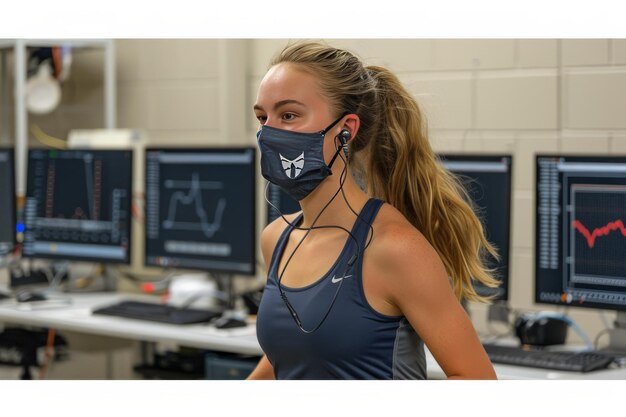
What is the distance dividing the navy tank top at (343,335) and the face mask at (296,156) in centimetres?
11

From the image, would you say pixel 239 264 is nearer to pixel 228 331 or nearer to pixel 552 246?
pixel 228 331

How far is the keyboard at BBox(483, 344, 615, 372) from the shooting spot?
2307 millimetres

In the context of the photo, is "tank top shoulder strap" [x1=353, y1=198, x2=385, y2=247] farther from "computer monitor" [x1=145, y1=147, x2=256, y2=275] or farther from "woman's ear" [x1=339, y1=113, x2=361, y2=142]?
"computer monitor" [x1=145, y1=147, x2=256, y2=275]

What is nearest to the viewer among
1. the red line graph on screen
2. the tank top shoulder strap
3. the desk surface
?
the tank top shoulder strap

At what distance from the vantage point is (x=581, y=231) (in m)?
2.49

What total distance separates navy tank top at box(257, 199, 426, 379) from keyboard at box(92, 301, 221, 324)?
4.35 feet

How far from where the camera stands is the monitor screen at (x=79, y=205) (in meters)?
3.39

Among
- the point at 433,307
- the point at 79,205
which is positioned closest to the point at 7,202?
the point at 79,205

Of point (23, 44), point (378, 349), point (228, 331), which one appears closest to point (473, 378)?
point (378, 349)

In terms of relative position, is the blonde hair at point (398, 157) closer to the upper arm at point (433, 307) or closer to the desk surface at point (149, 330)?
the upper arm at point (433, 307)

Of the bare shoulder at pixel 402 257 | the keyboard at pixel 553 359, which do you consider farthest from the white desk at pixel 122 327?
the bare shoulder at pixel 402 257

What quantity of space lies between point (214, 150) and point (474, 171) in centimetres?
92

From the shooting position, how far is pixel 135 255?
11.6 feet

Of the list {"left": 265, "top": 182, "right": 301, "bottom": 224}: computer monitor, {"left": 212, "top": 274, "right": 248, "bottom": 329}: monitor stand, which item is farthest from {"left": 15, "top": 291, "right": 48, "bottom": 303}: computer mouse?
{"left": 265, "top": 182, "right": 301, "bottom": 224}: computer monitor
